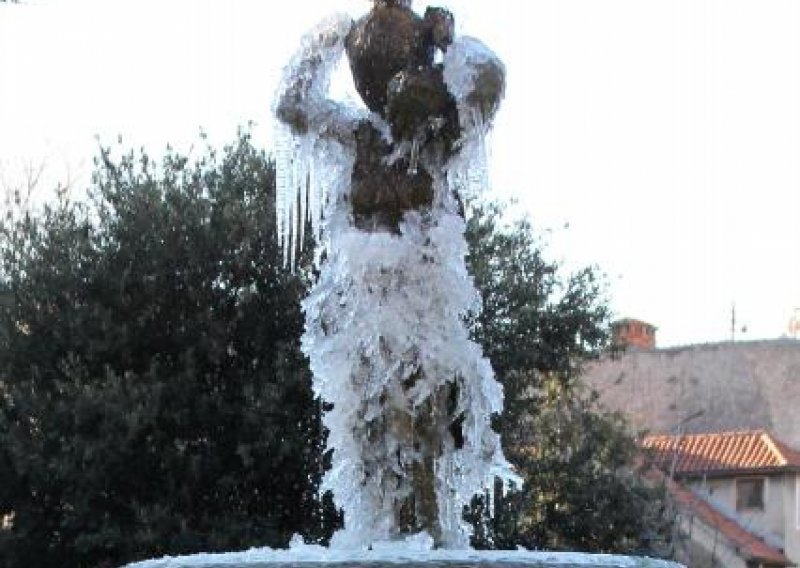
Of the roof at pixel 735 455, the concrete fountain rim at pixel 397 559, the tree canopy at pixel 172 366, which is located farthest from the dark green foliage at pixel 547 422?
the roof at pixel 735 455

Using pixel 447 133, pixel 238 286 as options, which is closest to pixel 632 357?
pixel 238 286

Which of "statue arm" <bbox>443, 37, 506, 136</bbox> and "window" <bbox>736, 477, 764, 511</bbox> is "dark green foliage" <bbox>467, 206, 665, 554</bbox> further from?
"window" <bbox>736, 477, 764, 511</bbox>

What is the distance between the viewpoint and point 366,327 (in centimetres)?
570

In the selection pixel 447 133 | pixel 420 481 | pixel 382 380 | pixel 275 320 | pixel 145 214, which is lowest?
pixel 420 481

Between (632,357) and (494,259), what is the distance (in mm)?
21587

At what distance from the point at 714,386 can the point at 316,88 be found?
31.0 meters

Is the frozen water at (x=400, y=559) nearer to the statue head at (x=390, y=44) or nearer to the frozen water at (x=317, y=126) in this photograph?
the frozen water at (x=317, y=126)

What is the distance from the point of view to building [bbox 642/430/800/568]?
108ft

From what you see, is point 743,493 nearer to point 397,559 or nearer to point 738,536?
point 738,536

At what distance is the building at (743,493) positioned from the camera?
32875mm

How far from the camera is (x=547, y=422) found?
1833 cm

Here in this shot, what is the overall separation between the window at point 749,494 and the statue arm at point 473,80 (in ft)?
103

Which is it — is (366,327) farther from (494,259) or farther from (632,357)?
(632,357)

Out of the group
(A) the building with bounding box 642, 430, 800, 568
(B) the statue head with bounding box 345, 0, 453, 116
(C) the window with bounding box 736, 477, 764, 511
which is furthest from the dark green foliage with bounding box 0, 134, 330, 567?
(C) the window with bounding box 736, 477, 764, 511
